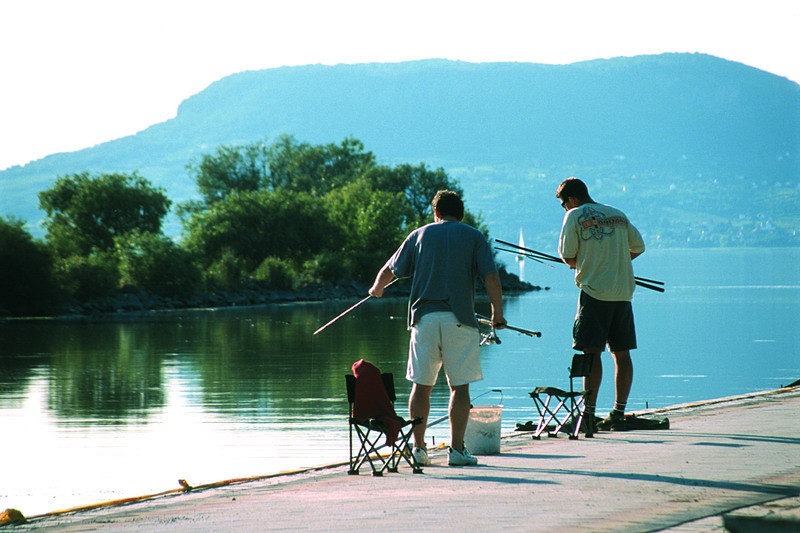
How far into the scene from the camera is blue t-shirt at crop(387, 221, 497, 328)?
326 inches

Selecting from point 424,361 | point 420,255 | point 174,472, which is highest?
point 420,255

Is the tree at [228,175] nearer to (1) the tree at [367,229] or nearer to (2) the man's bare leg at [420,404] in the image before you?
(1) the tree at [367,229]

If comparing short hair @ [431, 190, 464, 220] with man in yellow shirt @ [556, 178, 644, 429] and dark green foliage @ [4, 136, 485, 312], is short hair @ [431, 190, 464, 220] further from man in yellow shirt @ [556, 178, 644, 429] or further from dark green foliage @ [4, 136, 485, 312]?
dark green foliage @ [4, 136, 485, 312]

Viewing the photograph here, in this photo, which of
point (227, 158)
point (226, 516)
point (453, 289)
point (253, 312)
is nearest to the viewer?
point (226, 516)

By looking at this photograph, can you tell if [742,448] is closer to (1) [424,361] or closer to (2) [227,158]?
(1) [424,361]

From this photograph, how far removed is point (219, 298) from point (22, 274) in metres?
16.4

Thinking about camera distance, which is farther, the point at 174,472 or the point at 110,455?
the point at 110,455

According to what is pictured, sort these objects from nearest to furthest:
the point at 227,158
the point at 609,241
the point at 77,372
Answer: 1. the point at 609,241
2. the point at 77,372
3. the point at 227,158

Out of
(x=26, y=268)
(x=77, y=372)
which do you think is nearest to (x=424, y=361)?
(x=77, y=372)

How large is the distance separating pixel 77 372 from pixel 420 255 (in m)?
18.7

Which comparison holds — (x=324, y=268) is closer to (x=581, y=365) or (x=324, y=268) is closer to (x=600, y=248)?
(x=600, y=248)

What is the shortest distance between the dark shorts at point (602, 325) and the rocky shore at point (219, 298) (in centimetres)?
5211

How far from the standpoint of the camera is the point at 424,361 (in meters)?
8.30

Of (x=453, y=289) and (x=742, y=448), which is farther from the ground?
(x=453, y=289)
